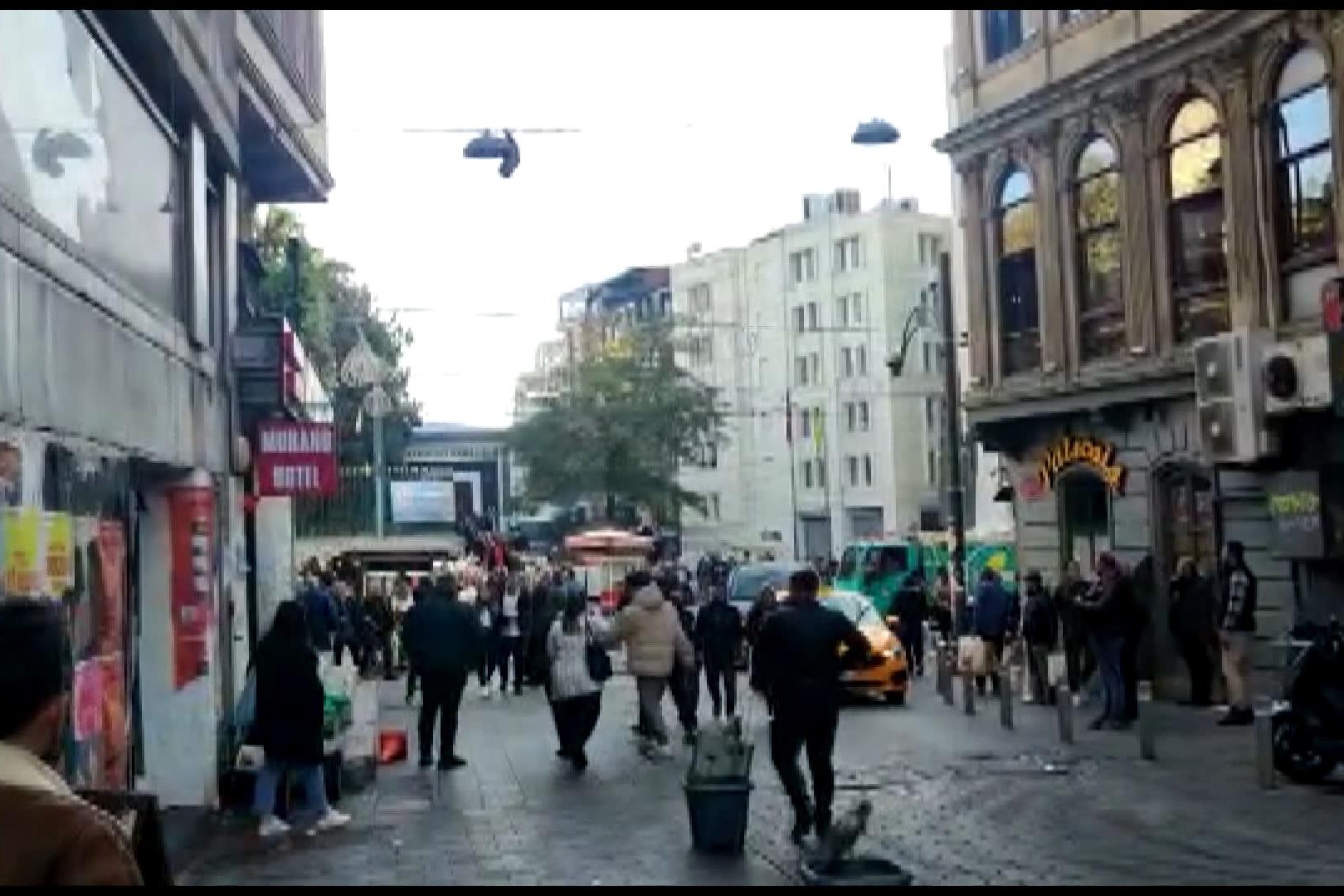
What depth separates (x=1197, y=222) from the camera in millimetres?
20547

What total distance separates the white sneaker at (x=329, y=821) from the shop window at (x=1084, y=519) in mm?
13054

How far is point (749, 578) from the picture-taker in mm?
30188

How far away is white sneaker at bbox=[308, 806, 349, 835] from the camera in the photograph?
39.8ft

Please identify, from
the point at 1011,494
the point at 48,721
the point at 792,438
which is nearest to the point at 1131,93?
the point at 1011,494

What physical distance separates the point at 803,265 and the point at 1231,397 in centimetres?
5488

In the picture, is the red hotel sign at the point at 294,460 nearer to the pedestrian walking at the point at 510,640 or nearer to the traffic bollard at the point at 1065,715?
the traffic bollard at the point at 1065,715

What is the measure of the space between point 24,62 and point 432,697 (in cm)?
822

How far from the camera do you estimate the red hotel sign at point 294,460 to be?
1697 centimetres

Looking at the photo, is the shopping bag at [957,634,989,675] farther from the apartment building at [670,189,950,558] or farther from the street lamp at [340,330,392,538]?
the apartment building at [670,189,950,558]

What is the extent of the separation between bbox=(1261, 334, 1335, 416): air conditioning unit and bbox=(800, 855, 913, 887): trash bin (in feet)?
39.2

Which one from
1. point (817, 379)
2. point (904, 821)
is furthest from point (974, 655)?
point (817, 379)

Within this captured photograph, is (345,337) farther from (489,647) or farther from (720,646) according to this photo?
(720,646)

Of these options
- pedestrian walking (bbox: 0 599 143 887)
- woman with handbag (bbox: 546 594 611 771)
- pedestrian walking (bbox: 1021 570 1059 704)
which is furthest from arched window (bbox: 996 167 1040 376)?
pedestrian walking (bbox: 0 599 143 887)

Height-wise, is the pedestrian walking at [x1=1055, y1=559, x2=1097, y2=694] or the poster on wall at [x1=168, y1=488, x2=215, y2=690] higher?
the poster on wall at [x1=168, y1=488, x2=215, y2=690]
